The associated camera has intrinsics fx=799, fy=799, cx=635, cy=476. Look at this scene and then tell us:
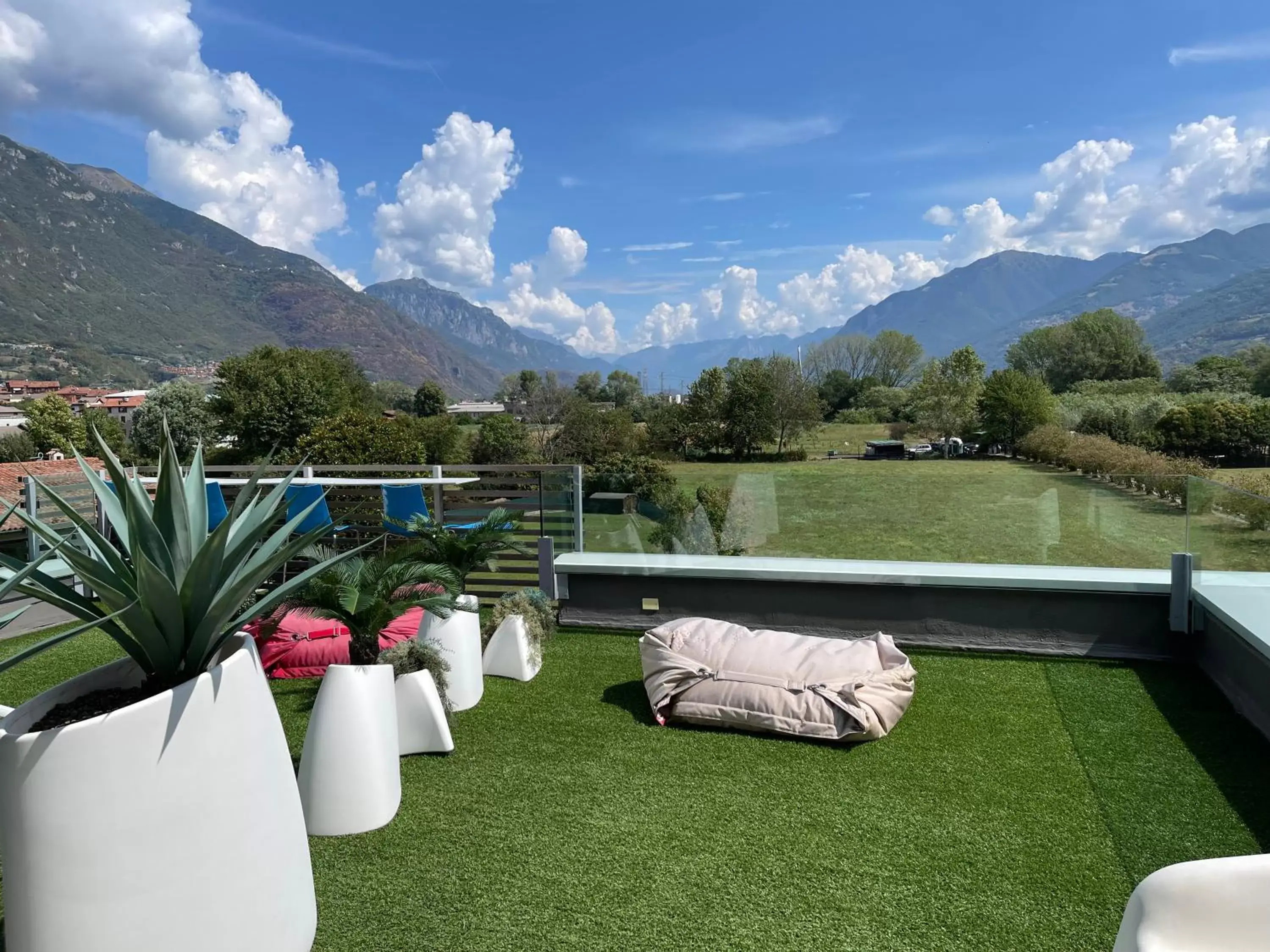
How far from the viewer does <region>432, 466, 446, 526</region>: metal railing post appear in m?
6.17

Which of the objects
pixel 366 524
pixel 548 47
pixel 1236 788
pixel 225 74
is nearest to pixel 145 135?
pixel 225 74

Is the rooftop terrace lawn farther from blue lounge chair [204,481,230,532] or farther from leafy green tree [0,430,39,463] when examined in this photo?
leafy green tree [0,430,39,463]

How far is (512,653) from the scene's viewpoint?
3936mm

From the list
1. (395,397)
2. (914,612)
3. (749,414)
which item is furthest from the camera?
(395,397)

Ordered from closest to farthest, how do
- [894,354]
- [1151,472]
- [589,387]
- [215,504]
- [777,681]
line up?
[777,681] → [1151,472] → [215,504] → [894,354] → [589,387]

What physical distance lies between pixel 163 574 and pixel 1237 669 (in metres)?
3.92

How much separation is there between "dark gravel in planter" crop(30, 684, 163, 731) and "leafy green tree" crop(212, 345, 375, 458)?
3534cm

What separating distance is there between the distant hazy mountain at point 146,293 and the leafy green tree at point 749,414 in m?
99.1

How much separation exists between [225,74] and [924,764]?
125 meters

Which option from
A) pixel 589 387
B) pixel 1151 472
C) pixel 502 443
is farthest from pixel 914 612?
Answer: pixel 589 387

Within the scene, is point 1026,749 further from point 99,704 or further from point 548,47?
point 548,47

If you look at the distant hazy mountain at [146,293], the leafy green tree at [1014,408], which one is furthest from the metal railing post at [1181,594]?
the distant hazy mountain at [146,293]

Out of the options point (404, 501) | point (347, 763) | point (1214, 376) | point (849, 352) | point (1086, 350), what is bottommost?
point (347, 763)

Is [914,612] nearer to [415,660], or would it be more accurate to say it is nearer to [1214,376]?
[415,660]
